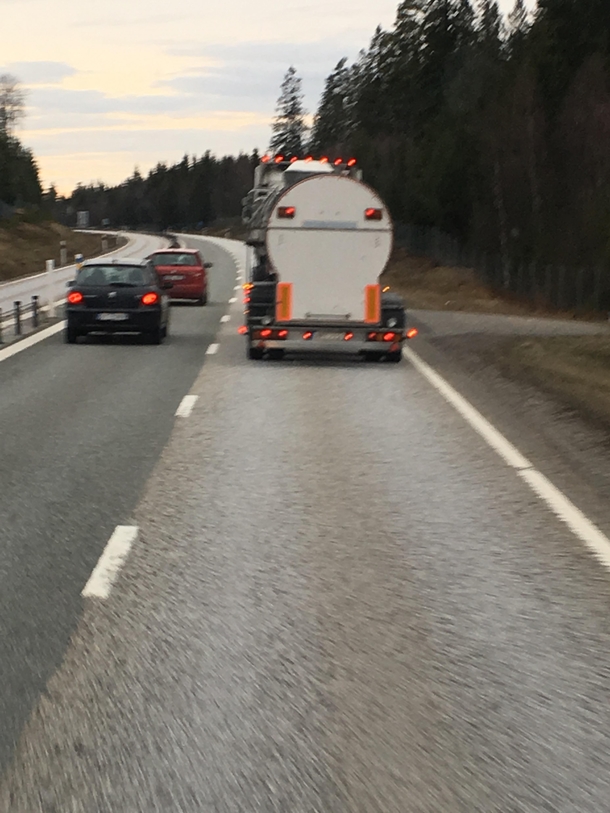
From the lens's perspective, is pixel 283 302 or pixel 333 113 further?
pixel 333 113

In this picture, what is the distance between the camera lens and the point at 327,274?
2102 centimetres

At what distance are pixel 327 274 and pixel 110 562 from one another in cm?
1376

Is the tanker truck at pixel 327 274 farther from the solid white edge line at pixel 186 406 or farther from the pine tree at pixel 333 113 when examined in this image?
the pine tree at pixel 333 113

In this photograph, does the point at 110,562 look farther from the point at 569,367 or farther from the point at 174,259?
the point at 174,259

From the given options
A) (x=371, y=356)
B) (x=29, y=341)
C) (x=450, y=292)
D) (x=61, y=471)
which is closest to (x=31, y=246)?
(x=450, y=292)

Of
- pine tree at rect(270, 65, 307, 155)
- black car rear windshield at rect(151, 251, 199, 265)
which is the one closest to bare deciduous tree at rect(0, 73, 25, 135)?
pine tree at rect(270, 65, 307, 155)

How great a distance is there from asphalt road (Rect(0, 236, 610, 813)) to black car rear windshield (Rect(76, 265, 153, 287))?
466 inches

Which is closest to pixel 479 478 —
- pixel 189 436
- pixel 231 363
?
pixel 189 436

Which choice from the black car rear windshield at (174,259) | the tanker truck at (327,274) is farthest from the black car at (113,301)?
the black car rear windshield at (174,259)

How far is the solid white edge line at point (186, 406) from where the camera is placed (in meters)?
14.7

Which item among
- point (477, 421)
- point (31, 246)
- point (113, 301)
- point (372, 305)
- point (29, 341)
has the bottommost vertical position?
point (31, 246)

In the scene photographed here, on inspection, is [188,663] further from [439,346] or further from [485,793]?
[439,346]

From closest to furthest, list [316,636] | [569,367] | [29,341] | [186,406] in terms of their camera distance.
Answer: [316,636]
[186,406]
[569,367]
[29,341]

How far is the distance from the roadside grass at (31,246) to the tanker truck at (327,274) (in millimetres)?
41768
